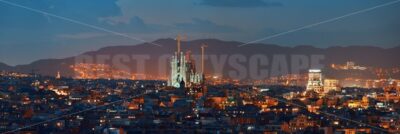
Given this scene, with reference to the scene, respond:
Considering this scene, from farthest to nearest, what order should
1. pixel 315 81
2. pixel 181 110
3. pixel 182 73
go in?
1. pixel 315 81
2. pixel 182 73
3. pixel 181 110

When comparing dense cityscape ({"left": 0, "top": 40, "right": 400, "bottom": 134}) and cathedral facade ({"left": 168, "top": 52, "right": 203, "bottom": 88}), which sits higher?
cathedral facade ({"left": 168, "top": 52, "right": 203, "bottom": 88})

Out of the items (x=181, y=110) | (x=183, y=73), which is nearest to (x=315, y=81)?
(x=183, y=73)

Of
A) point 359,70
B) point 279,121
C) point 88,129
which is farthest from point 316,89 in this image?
point 88,129

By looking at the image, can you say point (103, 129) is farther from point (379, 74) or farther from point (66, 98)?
point (379, 74)

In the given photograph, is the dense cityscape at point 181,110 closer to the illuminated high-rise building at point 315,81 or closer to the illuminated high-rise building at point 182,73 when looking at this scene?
the illuminated high-rise building at point 182,73

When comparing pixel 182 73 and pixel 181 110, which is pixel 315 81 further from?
pixel 181 110

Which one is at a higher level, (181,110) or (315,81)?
(315,81)

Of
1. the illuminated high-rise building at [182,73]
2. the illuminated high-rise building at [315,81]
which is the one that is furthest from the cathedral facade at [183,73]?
the illuminated high-rise building at [315,81]

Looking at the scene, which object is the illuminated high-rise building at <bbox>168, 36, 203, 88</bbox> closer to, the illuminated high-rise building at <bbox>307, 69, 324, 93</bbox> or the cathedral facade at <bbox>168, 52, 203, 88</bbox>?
the cathedral facade at <bbox>168, 52, 203, 88</bbox>

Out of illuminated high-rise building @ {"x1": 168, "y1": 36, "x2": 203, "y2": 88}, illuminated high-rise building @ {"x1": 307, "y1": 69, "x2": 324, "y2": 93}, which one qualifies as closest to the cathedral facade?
illuminated high-rise building @ {"x1": 168, "y1": 36, "x2": 203, "y2": 88}
